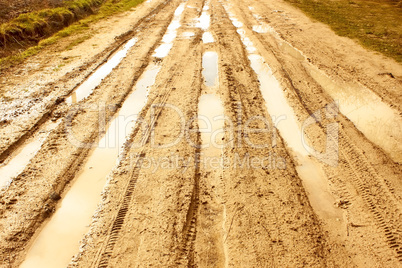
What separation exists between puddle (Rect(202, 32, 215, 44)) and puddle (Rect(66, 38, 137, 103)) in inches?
117

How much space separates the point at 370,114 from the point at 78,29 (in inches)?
493

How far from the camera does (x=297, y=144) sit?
20.2 ft

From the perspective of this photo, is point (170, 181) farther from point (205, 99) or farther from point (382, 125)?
point (382, 125)

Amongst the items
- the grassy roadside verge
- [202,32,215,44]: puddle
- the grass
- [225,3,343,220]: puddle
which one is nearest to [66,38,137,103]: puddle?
the grassy roadside verge

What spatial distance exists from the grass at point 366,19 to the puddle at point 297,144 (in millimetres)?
4768

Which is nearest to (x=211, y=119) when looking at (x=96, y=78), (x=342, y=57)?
(x=96, y=78)

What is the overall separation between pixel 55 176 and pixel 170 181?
2180 millimetres

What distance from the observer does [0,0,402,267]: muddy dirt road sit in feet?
13.6

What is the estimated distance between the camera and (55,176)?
5359 mm

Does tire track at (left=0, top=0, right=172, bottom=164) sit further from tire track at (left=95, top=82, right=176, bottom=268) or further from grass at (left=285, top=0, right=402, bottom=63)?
grass at (left=285, top=0, right=402, bottom=63)

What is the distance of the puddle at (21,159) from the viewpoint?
5.41 meters

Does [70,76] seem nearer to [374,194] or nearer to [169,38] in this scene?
[169,38]

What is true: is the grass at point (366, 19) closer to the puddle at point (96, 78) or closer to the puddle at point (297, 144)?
the puddle at point (297, 144)

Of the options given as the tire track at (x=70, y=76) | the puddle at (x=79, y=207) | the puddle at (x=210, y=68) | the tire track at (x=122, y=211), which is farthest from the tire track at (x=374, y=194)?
the tire track at (x=70, y=76)
